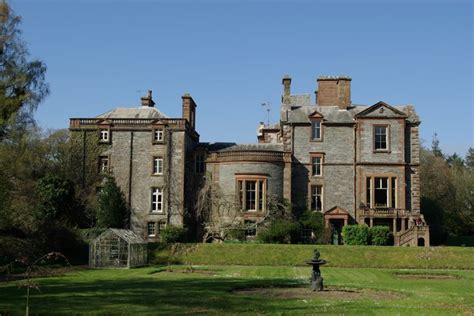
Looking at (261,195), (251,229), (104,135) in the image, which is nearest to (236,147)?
(261,195)

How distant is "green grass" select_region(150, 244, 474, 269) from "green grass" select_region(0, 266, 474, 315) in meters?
5.39

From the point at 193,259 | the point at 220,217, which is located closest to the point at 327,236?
the point at 220,217

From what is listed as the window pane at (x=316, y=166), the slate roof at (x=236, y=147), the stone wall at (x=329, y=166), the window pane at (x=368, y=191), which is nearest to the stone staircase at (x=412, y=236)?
the window pane at (x=368, y=191)

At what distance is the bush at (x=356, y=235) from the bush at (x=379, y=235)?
1.08 ft

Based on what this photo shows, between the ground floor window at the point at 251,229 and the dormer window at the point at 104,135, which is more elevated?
the dormer window at the point at 104,135

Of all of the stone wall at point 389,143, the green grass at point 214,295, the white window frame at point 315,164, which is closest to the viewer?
the green grass at point 214,295

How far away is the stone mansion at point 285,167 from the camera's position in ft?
140

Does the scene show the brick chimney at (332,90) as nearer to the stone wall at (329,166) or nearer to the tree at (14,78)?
the stone wall at (329,166)

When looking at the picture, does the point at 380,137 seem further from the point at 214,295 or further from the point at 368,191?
the point at 214,295

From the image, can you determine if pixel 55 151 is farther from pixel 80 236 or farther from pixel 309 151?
pixel 309 151

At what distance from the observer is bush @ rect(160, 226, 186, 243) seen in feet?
133

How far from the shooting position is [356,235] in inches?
1594

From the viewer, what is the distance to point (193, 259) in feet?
115

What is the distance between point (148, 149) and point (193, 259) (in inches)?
459
